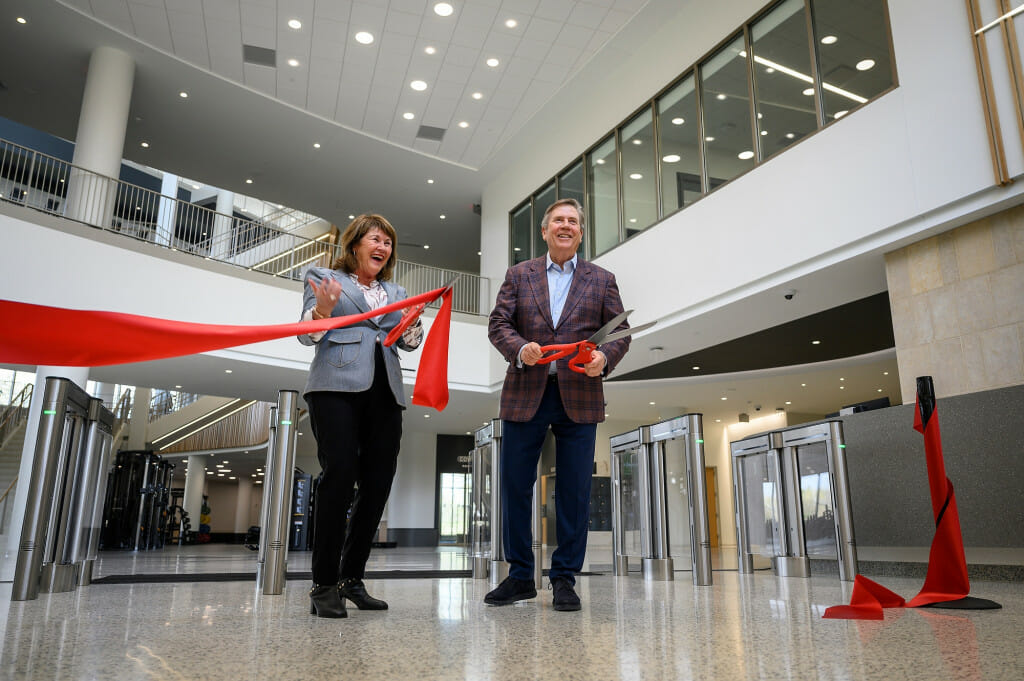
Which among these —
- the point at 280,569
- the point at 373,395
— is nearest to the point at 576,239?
the point at 373,395

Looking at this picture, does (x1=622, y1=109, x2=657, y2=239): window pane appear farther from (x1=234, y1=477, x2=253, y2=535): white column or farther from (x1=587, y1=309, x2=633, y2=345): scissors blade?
(x1=234, y1=477, x2=253, y2=535): white column

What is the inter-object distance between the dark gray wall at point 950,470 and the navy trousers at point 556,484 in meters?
4.25

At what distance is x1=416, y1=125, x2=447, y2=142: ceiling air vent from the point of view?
12492 mm

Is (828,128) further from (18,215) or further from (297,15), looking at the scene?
(18,215)

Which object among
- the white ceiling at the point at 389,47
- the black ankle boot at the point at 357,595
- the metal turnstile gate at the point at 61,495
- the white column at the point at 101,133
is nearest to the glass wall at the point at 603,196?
the white ceiling at the point at 389,47

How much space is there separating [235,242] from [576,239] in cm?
1087

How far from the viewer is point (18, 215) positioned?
8703mm

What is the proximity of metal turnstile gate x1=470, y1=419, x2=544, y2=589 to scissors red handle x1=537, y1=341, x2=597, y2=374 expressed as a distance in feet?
3.06

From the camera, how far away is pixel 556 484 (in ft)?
8.86

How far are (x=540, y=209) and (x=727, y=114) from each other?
4.83 metres

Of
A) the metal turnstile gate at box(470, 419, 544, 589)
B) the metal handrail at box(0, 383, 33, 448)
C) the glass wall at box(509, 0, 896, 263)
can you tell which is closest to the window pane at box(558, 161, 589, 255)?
the glass wall at box(509, 0, 896, 263)

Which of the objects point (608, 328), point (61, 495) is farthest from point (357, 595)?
point (61, 495)

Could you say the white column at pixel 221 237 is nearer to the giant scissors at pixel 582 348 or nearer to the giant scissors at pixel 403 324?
the giant scissors at pixel 403 324

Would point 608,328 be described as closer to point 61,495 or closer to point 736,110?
point 61,495
